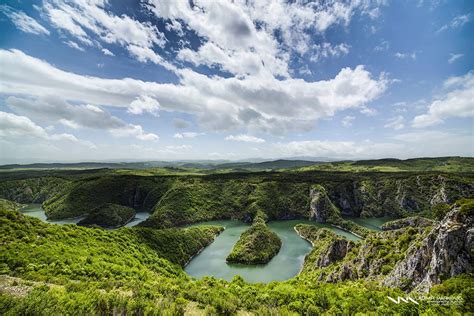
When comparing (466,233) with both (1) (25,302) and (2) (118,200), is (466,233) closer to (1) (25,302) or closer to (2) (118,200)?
(1) (25,302)

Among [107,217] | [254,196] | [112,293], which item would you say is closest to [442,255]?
[112,293]

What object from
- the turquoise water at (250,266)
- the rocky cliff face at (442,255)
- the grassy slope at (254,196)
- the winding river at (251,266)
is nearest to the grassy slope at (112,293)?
the rocky cliff face at (442,255)

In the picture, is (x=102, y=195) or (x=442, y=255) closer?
(x=442, y=255)

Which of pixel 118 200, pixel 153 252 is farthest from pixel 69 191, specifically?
pixel 153 252

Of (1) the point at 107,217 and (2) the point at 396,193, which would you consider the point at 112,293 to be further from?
(2) the point at 396,193

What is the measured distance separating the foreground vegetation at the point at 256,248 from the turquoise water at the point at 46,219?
248 feet

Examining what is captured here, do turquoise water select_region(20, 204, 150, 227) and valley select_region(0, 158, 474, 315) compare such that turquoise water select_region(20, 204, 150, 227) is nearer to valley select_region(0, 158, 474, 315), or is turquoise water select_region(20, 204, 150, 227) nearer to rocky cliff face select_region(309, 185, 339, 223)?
valley select_region(0, 158, 474, 315)

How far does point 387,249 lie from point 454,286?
1958 cm

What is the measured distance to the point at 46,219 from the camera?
142m

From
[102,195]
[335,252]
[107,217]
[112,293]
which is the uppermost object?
[112,293]

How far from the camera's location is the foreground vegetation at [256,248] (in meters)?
83.2

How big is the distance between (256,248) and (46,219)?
13323cm

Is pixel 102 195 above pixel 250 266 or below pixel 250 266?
→ above

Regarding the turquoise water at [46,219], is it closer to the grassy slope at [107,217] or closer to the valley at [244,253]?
the valley at [244,253]
